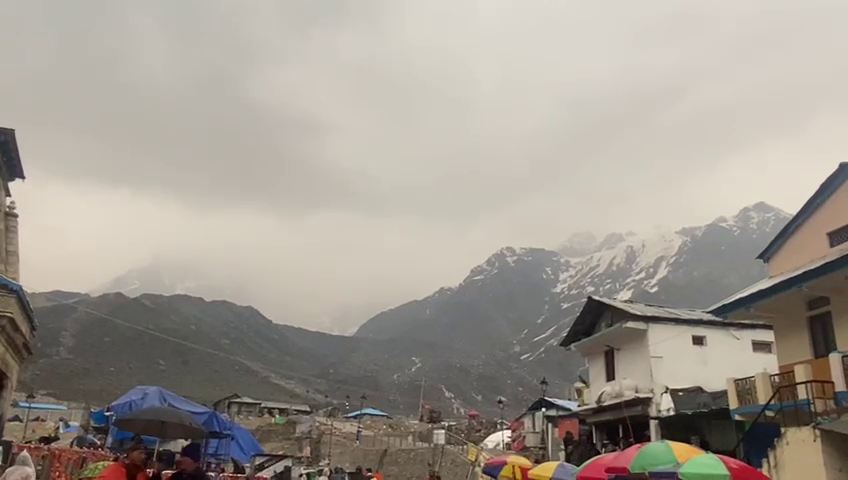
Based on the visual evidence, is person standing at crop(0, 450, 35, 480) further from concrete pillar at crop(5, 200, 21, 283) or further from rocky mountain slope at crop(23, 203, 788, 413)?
rocky mountain slope at crop(23, 203, 788, 413)

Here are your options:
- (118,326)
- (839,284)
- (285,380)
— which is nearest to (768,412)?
(839,284)

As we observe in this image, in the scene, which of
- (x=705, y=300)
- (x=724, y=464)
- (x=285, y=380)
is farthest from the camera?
(x=705, y=300)

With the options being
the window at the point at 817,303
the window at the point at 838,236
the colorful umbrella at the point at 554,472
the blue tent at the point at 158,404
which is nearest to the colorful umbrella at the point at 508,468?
the colorful umbrella at the point at 554,472

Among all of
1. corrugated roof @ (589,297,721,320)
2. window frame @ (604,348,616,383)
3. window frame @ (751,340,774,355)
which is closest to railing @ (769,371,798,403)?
corrugated roof @ (589,297,721,320)

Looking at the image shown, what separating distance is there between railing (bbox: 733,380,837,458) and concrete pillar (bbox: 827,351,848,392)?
0.12 metres

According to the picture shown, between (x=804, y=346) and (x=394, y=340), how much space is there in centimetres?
12658

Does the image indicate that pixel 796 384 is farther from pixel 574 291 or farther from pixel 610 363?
pixel 574 291

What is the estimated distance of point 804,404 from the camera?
13.6 metres

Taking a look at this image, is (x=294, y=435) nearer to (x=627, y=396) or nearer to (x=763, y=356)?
(x=627, y=396)

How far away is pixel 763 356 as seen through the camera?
23.6 meters

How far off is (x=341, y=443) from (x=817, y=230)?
30850 millimetres

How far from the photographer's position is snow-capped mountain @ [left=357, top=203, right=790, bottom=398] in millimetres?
135500

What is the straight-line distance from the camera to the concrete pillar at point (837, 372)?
13.0m

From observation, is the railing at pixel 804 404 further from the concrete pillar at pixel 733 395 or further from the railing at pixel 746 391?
the concrete pillar at pixel 733 395
